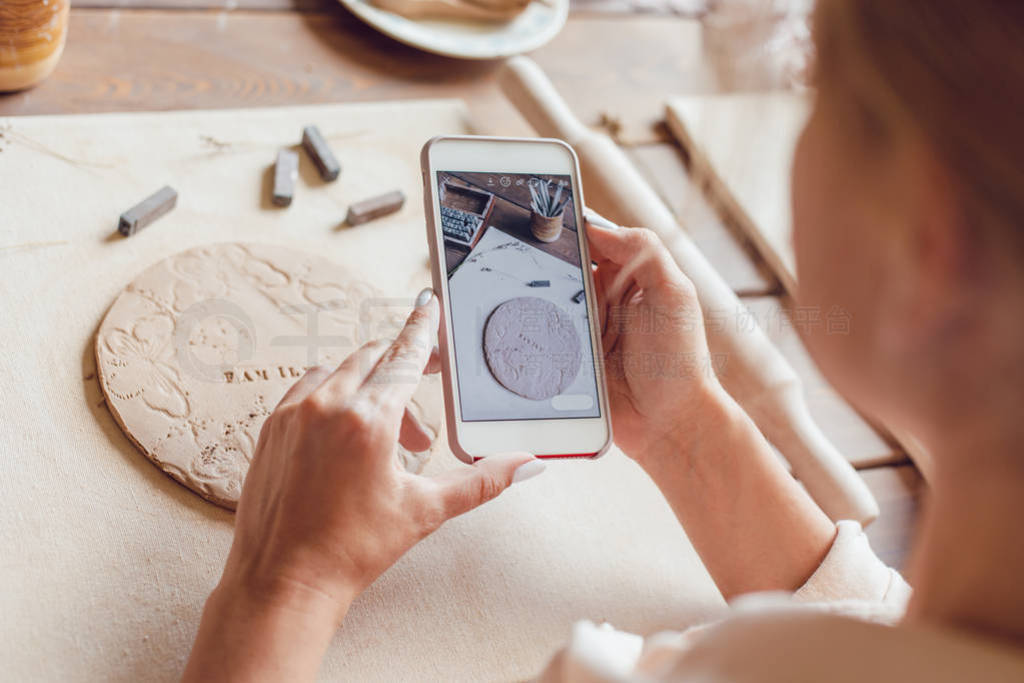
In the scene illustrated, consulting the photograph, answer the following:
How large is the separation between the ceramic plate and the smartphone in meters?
0.35

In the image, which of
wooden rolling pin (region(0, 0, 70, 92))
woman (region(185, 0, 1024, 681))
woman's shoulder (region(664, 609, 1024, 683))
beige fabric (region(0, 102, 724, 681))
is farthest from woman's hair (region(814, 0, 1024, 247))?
wooden rolling pin (region(0, 0, 70, 92))

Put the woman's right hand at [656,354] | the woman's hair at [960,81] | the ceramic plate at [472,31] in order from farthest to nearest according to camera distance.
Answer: the ceramic plate at [472,31]
the woman's right hand at [656,354]
the woman's hair at [960,81]

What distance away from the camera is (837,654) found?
12.2 inches

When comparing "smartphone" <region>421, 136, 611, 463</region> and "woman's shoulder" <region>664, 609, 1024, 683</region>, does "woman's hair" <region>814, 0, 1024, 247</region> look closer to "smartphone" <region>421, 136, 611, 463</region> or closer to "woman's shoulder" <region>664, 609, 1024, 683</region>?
"woman's shoulder" <region>664, 609, 1024, 683</region>

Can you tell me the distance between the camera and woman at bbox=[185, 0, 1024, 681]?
0.89 feet

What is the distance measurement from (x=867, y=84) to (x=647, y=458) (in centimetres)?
43

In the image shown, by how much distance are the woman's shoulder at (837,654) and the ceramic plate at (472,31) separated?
818mm

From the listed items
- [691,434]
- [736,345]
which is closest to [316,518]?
[691,434]

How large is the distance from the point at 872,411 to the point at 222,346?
1.65 feet

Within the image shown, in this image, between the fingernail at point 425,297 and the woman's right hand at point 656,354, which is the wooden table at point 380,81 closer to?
the woman's right hand at point 656,354

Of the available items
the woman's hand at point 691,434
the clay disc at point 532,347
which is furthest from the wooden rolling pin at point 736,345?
the clay disc at point 532,347

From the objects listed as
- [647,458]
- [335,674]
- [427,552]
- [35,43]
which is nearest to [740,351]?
[647,458]

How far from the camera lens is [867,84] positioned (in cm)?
30

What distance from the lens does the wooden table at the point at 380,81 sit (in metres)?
0.80
